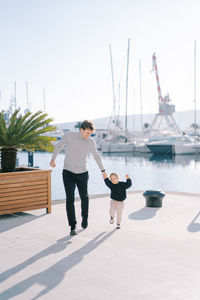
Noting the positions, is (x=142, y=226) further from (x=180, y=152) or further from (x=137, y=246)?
(x=180, y=152)

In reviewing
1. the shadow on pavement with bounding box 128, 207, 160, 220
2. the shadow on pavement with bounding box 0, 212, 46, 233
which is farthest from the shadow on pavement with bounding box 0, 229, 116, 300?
the shadow on pavement with bounding box 128, 207, 160, 220

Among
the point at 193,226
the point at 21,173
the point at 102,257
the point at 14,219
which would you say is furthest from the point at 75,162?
the point at 193,226

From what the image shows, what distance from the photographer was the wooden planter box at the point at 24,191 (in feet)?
19.8

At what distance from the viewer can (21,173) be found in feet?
20.2

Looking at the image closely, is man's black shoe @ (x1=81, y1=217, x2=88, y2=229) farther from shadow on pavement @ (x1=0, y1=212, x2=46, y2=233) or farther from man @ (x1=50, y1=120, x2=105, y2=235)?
shadow on pavement @ (x1=0, y1=212, x2=46, y2=233)

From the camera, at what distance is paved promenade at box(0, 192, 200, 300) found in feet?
10.2

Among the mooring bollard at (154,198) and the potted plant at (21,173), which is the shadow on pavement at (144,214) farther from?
the potted plant at (21,173)

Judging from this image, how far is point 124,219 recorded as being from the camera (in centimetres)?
604

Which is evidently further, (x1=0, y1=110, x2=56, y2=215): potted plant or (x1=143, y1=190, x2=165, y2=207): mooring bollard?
(x1=143, y1=190, x2=165, y2=207): mooring bollard

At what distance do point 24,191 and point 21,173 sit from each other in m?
0.32

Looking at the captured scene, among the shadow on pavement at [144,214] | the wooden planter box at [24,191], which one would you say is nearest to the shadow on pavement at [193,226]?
the shadow on pavement at [144,214]

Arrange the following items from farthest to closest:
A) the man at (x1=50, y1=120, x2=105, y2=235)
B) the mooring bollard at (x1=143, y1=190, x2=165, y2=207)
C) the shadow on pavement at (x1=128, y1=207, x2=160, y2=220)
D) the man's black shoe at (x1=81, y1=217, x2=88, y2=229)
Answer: the mooring bollard at (x1=143, y1=190, x2=165, y2=207) → the shadow on pavement at (x1=128, y1=207, x2=160, y2=220) → the man's black shoe at (x1=81, y1=217, x2=88, y2=229) → the man at (x1=50, y1=120, x2=105, y2=235)

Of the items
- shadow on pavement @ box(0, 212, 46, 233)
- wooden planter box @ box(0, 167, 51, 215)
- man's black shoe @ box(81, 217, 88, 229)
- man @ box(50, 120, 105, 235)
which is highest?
man @ box(50, 120, 105, 235)

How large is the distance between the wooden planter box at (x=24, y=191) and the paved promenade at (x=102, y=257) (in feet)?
0.61
